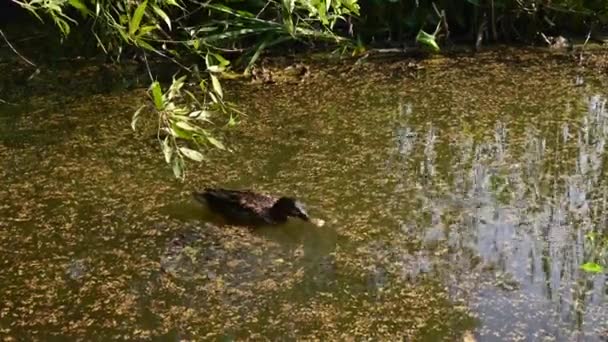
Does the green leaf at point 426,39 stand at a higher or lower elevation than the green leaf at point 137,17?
lower

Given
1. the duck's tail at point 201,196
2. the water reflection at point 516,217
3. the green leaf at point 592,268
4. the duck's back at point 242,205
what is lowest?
the duck's tail at point 201,196

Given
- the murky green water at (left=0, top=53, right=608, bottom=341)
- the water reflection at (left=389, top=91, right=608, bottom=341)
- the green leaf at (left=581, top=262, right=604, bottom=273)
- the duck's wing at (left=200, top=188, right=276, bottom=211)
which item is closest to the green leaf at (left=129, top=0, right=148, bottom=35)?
the murky green water at (left=0, top=53, right=608, bottom=341)

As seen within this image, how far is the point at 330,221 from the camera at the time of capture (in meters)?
2.56

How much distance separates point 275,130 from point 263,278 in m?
1.11

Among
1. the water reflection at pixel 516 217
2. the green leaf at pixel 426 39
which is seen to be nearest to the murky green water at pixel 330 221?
the water reflection at pixel 516 217

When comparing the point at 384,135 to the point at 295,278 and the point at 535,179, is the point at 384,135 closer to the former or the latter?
the point at 535,179

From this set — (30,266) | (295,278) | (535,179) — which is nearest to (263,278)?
(295,278)

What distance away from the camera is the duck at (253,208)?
252 centimetres

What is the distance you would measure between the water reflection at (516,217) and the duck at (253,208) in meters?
0.31

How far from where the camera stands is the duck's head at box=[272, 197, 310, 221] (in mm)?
2504

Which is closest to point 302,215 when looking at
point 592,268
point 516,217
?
point 516,217

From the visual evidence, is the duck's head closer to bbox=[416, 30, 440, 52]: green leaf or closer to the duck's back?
the duck's back

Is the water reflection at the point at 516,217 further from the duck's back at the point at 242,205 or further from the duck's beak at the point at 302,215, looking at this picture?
the duck's back at the point at 242,205

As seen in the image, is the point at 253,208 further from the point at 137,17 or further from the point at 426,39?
the point at 426,39
